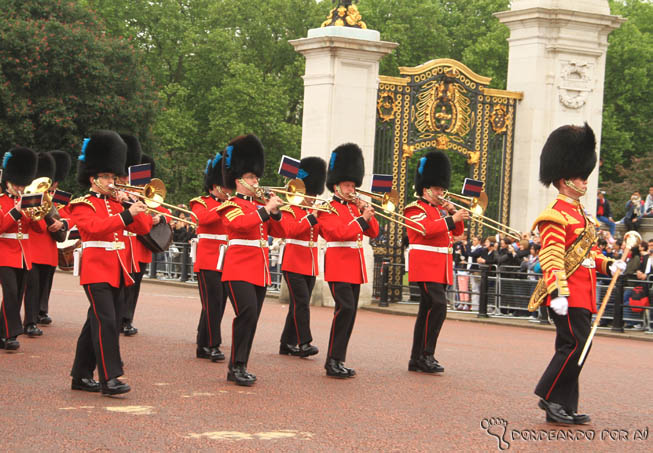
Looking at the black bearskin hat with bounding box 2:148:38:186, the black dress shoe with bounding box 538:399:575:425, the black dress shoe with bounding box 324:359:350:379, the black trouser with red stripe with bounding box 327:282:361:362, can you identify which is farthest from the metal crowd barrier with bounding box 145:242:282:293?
the black dress shoe with bounding box 538:399:575:425

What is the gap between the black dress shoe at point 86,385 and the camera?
739cm

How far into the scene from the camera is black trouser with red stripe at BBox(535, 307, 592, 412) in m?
6.85

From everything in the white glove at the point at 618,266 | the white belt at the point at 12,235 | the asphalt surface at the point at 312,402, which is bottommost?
the asphalt surface at the point at 312,402

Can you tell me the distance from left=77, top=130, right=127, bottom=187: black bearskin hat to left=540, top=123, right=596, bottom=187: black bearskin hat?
9.81 feet

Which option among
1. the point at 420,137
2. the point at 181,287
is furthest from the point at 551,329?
the point at 181,287

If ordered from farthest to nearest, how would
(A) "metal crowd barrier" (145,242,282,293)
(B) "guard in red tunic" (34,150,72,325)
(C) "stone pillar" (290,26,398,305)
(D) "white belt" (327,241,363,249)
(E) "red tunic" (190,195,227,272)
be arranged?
(A) "metal crowd barrier" (145,242,282,293)
(C) "stone pillar" (290,26,398,305)
(B) "guard in red tunic" (34,150,72,325)
(E) "red tunic" (190,195,227,272)
(D) "white belt" (327,241,363,249)

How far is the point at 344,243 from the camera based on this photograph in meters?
9.02

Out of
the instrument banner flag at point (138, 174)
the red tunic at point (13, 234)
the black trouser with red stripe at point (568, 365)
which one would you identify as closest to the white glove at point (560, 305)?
the black trouser with red stripe at point (568, 365)

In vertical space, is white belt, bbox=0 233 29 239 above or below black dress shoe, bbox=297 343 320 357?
above

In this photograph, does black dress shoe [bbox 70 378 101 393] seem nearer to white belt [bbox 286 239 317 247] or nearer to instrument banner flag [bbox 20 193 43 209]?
instrument banner flag [bbox 20 193 43 209]

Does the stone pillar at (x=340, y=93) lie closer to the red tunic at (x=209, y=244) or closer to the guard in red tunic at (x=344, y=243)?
the red tunic at (x=209, y=244)

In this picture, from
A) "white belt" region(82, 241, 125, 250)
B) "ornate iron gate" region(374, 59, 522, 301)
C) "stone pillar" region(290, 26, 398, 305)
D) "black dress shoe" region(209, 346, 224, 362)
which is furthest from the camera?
"ornate iron gate" region(374, 59, 522, 301)

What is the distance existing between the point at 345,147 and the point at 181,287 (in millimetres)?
11582

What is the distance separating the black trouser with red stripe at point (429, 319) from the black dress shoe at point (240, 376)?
1.74 m
